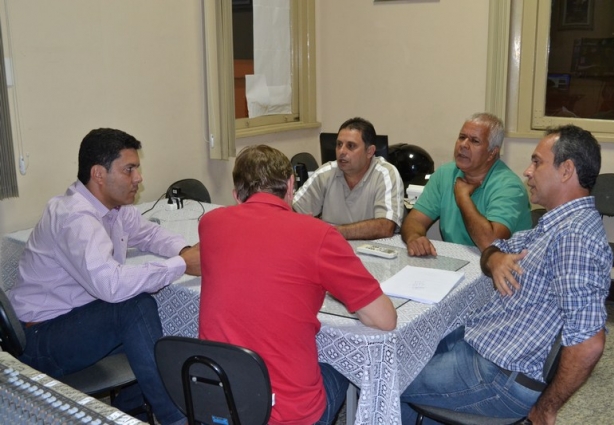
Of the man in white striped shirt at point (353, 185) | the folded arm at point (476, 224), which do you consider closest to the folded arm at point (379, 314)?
the folded arm at point (476, 224)

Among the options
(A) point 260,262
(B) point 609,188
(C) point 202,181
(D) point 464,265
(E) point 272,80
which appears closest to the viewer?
(A) point 260,262

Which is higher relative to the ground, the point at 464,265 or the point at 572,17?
the point at 572,17

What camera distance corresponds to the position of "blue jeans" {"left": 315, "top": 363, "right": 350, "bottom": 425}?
1847mm

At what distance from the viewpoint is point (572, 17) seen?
4211mm

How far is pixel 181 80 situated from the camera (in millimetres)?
3938

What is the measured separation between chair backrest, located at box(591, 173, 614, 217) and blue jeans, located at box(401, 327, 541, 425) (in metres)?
2.28

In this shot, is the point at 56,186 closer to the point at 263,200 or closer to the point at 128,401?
the point at 128,401

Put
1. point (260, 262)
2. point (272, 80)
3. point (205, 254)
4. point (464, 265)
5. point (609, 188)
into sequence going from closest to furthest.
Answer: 1. point (260, 262)
2. point (205, 254)
3. point (464, 265)
4. point (609, 188)
5. point (272, 80)

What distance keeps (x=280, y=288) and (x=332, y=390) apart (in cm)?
46

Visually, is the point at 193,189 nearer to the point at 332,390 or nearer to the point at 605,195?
the point at 332,390

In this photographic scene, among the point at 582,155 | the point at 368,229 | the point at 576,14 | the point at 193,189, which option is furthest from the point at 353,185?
the point at 576,14

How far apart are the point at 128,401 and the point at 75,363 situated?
47cm

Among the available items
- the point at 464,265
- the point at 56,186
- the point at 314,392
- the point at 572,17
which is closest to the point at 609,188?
the point at 572,17

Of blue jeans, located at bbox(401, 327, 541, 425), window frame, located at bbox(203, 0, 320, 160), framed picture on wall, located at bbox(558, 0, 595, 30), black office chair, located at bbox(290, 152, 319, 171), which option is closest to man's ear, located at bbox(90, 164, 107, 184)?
blue jeans, located at bbox(401, 327, 541, 425)
